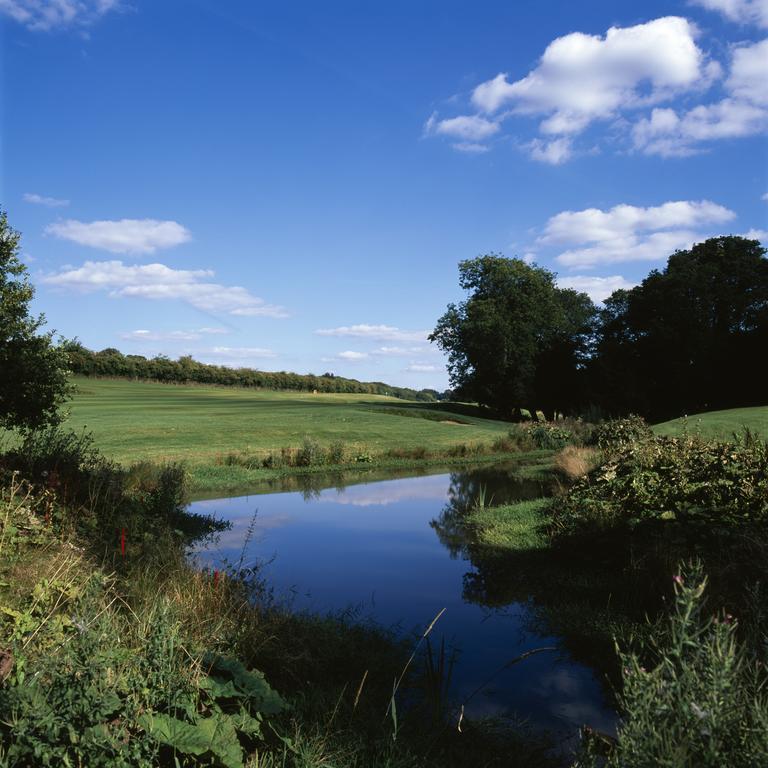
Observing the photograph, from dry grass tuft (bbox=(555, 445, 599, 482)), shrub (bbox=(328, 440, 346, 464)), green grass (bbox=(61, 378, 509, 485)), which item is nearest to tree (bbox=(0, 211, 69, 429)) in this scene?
green grass (bbox=(61, 378, 509, 485))

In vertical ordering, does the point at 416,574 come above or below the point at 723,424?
below

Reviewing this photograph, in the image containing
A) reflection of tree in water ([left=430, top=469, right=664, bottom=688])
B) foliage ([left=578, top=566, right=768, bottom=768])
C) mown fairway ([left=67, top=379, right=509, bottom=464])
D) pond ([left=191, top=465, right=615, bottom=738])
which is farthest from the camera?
mown fairway ([left=67, top=379, right=509, bottom=464])

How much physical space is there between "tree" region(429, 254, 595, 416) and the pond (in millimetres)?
32556

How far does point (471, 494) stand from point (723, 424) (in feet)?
41.5

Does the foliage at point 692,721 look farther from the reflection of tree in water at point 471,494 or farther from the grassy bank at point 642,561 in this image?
the reflection of tree in water at point 471,494

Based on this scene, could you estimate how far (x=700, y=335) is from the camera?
40.9 m

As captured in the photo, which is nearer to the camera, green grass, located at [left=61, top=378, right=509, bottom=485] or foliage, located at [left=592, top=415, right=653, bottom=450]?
foliage, located at [left=592, top=415, right=653, bottom=450]

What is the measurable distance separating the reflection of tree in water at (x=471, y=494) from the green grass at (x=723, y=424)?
21.7 ft

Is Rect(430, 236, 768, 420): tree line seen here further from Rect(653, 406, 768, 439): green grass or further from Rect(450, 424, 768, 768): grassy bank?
Rect(450, 424, 768, 768): grassy bank

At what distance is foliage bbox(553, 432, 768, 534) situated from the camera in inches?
360

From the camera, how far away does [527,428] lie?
1329 inches

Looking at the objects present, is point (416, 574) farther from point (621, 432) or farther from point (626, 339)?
point (626, 339)

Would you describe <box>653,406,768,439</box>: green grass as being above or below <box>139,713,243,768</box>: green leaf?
above

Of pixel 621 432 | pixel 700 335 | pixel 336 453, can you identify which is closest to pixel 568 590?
pixel 621 432
